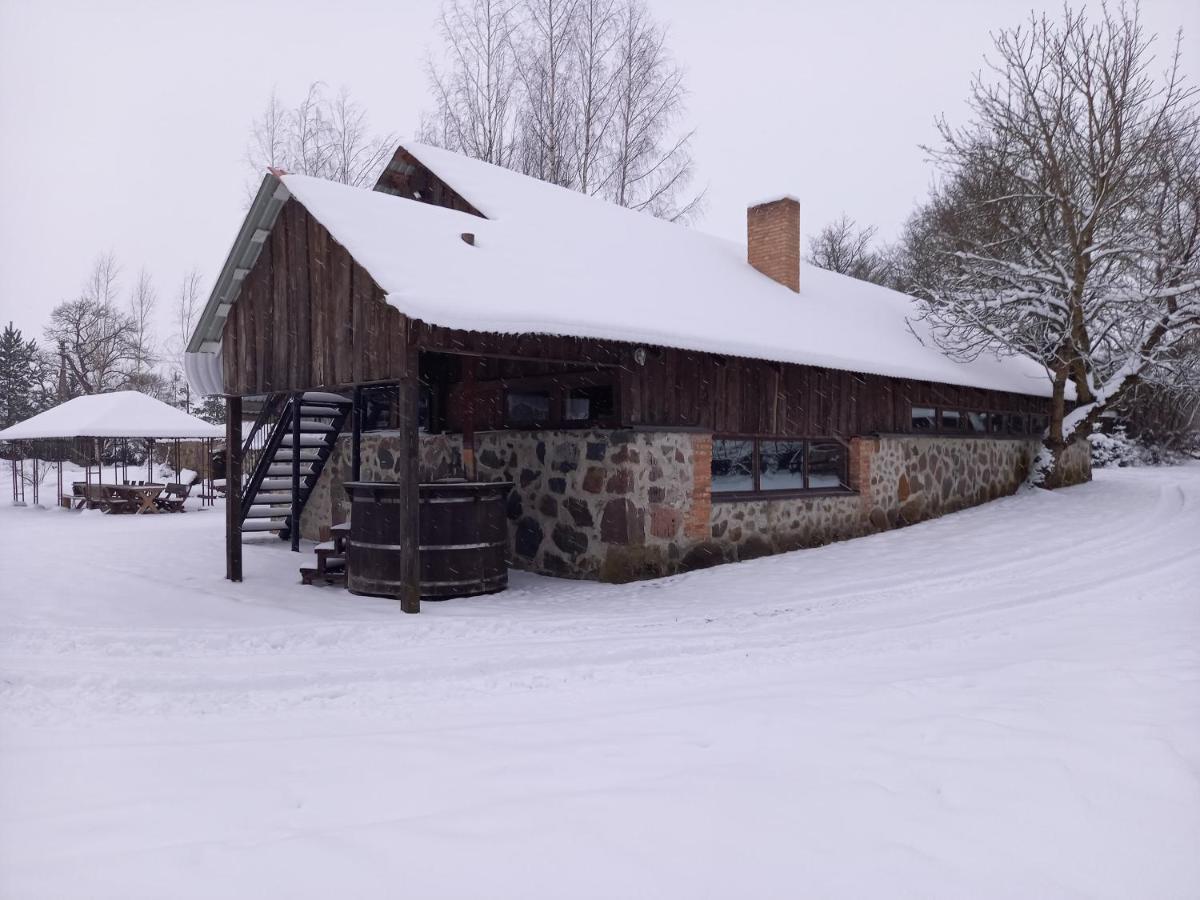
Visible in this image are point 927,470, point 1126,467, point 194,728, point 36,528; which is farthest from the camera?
point 1126,467

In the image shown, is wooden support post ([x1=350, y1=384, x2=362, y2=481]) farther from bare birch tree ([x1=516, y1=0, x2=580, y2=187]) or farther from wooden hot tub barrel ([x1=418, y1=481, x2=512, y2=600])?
bare birch tree ([x1=516, y1=0, x2=580, y2=187])

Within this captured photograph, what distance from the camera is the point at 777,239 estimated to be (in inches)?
598

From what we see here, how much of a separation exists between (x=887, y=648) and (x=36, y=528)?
56.8ft

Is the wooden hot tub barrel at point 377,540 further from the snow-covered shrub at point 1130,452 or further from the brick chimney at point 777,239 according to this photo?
the snow-covered shrub at point 1130,452

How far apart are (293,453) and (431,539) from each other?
18.2 feet

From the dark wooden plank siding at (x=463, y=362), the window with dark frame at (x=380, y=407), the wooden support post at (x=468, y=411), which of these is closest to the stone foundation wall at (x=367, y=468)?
the window with dark frame at (x=380, y=407)

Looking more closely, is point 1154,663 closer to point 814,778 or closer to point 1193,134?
point 814,778

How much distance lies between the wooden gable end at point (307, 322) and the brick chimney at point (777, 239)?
854 centimetres

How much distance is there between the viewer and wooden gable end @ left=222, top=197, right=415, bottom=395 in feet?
27.1

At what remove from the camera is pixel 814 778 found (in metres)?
3.73

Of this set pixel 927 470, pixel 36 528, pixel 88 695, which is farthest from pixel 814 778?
pixel 36 528

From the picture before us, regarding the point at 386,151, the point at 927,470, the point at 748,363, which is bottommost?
the point at 927,470

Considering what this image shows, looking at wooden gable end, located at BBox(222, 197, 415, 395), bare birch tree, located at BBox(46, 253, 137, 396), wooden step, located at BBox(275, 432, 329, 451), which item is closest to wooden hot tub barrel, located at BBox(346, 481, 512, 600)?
wooden gable end, located at BBox(222, 197, 415, 395)

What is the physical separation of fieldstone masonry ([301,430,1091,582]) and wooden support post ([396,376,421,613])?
108 inches
